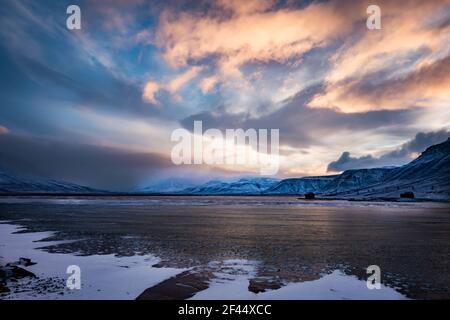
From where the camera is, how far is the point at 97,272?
13531mm

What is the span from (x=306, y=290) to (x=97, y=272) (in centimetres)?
849

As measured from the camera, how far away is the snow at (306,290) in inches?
422

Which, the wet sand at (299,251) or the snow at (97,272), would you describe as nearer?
the snow at (97,272)

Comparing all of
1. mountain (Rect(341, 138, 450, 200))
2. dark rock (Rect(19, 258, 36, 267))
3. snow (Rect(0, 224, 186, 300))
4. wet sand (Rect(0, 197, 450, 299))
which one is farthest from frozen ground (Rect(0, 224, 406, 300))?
mountain (Rect(341, 138, 450, 200))

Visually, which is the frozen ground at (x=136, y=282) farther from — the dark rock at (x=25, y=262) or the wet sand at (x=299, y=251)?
the wet sand at (x=299, y=251)

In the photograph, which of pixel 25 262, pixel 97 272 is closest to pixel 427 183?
pixel 97 272

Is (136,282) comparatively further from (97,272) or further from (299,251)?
(299,251)

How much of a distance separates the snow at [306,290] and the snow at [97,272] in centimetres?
242

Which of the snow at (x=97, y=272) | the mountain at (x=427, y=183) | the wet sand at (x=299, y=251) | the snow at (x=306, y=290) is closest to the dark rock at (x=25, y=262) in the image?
the snow at (x=97, y=272)

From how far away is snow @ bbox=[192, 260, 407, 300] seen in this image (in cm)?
1073
